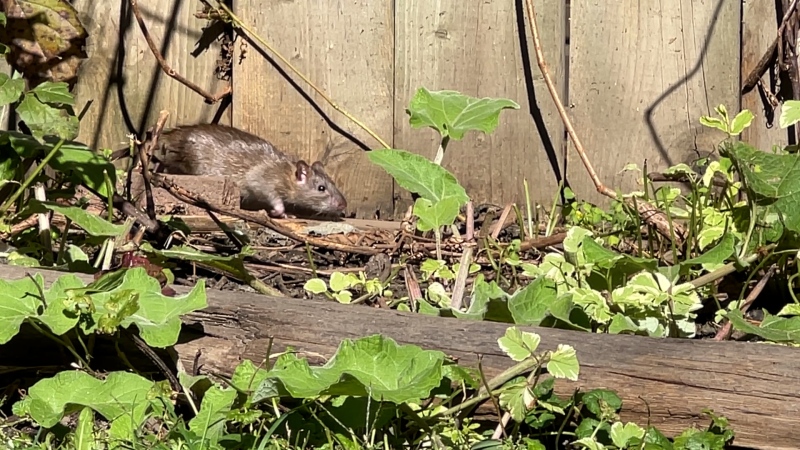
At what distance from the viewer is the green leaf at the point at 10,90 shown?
2895 mm

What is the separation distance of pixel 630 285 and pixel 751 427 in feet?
1.84

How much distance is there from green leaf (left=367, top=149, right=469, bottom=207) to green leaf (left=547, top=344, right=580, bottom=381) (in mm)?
725

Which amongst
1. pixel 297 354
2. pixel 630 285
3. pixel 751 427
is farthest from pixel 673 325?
pixel 297 354

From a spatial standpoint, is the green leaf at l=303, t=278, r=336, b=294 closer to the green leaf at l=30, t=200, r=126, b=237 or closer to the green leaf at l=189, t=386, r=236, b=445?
the green leaf at l=30, t=200, r=126, b=237

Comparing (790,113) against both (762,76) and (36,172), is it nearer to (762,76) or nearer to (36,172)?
(762,76)

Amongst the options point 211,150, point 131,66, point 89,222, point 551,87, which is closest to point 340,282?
point 89,222

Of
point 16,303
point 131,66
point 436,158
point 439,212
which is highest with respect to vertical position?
point 131,66

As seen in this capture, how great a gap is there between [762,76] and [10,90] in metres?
3.10

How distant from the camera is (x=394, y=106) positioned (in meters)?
4.74

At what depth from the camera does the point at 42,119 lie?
298 cm

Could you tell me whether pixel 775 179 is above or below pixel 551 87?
below

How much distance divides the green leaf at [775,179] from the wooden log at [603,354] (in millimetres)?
648

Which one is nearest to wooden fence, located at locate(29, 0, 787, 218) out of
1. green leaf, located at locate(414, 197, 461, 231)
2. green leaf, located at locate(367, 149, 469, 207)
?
green leaf, located at locate(367, 149, 469, 207)

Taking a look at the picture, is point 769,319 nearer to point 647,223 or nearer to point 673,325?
point 673,325
